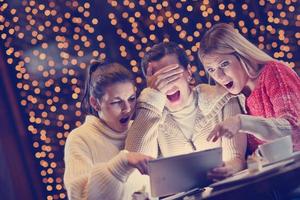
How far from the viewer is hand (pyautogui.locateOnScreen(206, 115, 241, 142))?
2.17m

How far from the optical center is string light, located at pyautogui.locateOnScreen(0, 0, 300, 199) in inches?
88.1

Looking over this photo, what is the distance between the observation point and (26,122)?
224 cm

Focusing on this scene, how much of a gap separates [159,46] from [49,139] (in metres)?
0.66

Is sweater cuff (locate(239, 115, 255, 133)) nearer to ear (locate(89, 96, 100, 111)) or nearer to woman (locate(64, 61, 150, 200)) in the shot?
woman (locate(64, 61, 150, 200))

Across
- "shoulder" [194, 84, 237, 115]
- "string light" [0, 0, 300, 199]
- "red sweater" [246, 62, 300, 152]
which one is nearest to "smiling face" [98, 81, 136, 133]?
"string light" [0, 0, 300, 199]

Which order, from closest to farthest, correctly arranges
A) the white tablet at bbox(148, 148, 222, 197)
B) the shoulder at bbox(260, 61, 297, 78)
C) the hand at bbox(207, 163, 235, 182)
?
1. the white tablet at bbox(148, 148, 222, 197)
2. the hand at bbox(207, 163, 235, 182)
3. the shoulder at bbox(260, 61, 297, 78)

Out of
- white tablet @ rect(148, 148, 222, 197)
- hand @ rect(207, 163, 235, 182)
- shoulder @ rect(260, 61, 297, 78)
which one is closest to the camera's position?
white tablet @ rect(148, 148, 222, 197)

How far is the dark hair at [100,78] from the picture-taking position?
2.21m

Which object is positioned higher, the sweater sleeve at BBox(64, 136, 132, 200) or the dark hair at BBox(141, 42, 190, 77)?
the dark hair at BBox(141, 42, 190, 77)

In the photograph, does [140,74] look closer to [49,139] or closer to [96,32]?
[96,32]

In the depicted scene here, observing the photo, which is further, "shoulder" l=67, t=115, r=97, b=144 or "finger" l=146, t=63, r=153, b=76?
"finger" l=146, t=63, r=153, b=76

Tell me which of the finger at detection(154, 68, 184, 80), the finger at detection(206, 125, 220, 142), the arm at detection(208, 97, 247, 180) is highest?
the finger at detection(154, 68, 184, 80)

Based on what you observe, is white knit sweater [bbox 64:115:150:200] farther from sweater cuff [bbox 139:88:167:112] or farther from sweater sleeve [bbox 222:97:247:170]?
sweater sleeve [bbox 222:97:247:170]

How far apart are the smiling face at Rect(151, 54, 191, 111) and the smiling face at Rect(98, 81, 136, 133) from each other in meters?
0.17
